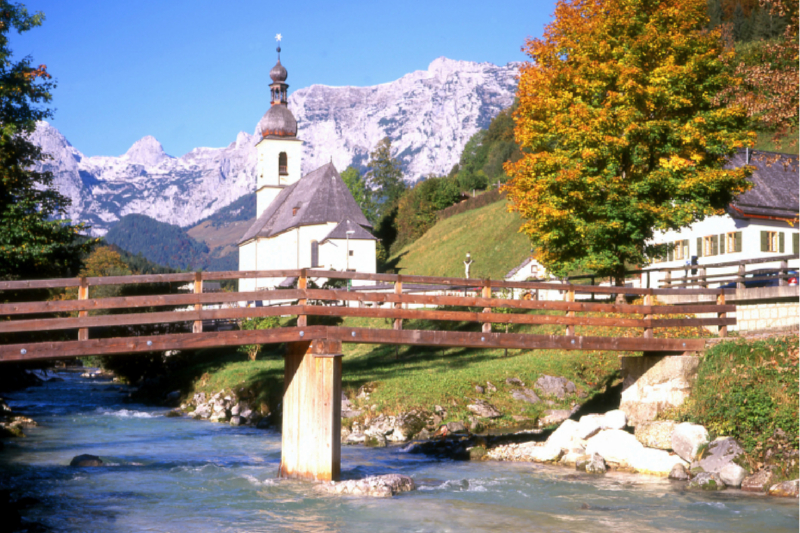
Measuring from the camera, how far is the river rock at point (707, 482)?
52.5 ft

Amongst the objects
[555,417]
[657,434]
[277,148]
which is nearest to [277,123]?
[277,148]

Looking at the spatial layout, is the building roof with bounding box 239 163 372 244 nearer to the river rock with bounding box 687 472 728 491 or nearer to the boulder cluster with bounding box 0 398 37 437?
the boulder cluster with bounding box 0 398 37 437

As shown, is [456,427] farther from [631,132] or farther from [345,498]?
[631,132]

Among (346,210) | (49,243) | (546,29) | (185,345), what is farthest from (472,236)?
(185,345)

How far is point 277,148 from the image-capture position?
3740 inches

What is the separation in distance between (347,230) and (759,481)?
197ft

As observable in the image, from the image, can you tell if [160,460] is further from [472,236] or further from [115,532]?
[472,236]

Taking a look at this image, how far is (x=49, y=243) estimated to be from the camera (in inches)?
1103

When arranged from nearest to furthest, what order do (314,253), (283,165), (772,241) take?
1. (772,241)
2. (314,253)
3. (283,165)

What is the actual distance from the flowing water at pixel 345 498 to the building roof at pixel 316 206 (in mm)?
54977

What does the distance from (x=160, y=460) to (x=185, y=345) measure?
729cm

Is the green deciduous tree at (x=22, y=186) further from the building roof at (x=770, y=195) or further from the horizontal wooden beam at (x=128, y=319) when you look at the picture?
the building roof at (x=770, y=195)

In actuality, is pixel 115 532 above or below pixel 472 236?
below

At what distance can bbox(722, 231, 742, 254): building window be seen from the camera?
1708 inches
